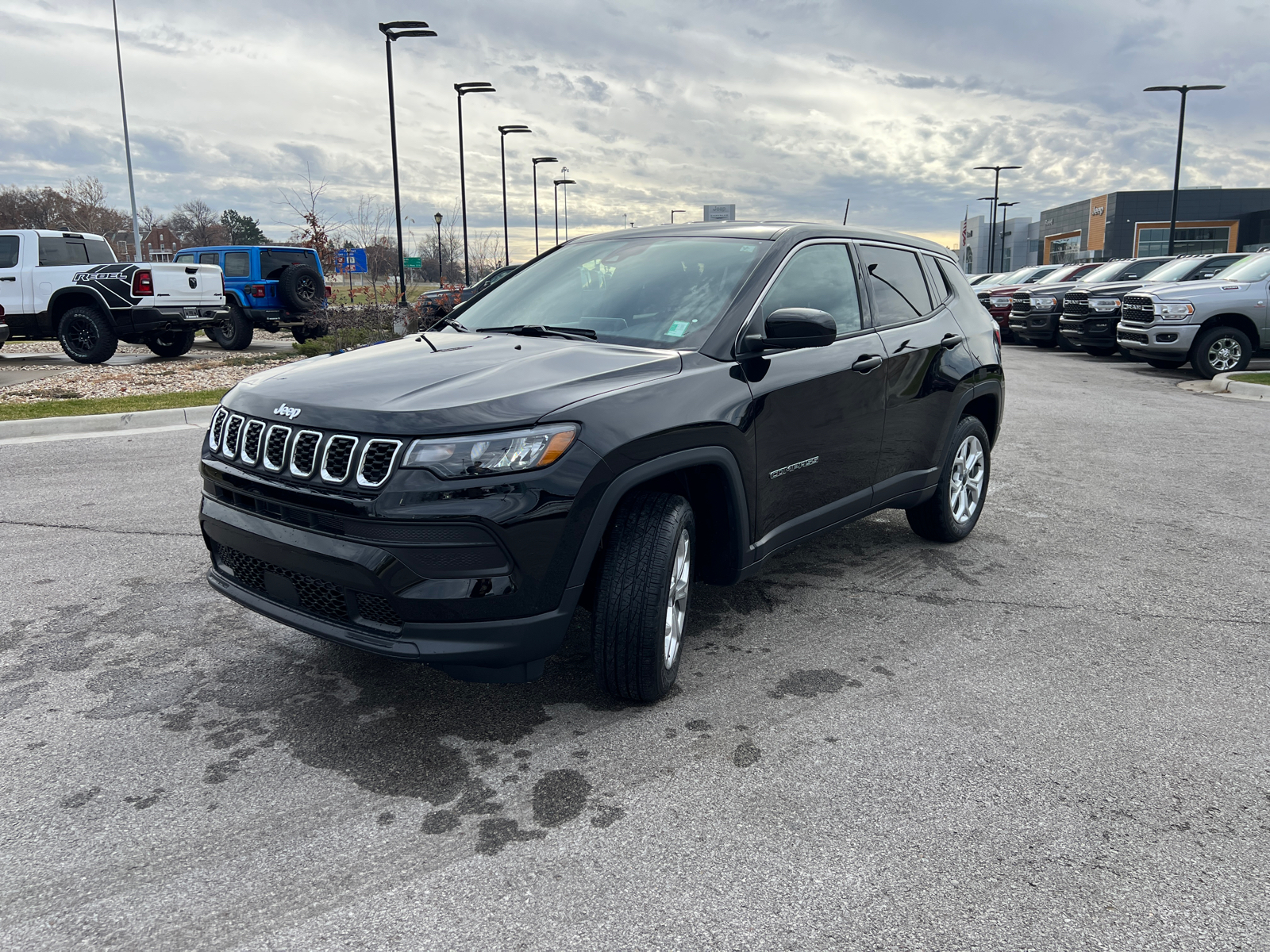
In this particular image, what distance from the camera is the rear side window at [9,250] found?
49.7 ft

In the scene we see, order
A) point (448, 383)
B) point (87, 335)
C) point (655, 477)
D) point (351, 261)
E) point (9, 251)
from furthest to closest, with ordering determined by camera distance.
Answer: point (351, 261) → point (9, 251) → point (87, 335) → point (655, 477) → point (448, 383)

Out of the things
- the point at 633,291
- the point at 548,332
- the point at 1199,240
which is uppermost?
the point at 1199,240

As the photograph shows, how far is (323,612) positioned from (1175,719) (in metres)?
2.87

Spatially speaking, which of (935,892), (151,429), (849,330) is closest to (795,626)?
(849,330)

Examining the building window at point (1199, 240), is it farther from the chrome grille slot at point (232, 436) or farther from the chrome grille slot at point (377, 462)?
the chrome grille slot at point (377, 462)

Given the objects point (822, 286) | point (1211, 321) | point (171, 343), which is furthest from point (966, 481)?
point (171, 343)

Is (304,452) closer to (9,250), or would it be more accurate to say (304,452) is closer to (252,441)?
(252,441)

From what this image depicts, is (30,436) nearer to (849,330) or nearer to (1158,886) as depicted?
(849,330)

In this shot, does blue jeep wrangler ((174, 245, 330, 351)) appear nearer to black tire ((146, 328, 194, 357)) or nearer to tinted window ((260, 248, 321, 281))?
tinted window ((260, 248, 321, 281))

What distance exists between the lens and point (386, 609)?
2.90m

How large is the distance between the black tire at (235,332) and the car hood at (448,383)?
15.5 metres

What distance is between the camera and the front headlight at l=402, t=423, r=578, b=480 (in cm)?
280

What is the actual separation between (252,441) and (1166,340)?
14684 mm

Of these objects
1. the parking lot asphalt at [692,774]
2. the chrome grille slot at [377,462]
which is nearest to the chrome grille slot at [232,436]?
the chrome grille slot at [377,462]
